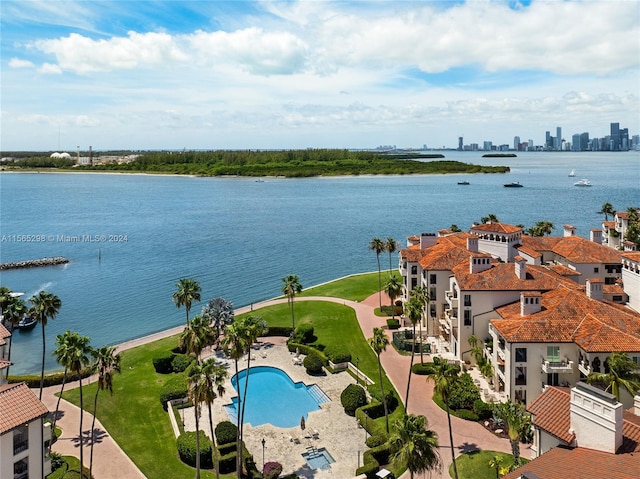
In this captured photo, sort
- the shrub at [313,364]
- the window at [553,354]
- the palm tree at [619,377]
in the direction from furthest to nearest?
the shrub at [313,364] < the window at [553,354] < the palm tree at [619,377]

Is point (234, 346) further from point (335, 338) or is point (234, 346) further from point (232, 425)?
point (335, 338)

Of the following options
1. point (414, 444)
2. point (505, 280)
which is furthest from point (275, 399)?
point (505, 280)

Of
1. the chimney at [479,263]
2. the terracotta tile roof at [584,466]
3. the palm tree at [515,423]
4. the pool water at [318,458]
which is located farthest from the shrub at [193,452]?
the chimney at [479,263]

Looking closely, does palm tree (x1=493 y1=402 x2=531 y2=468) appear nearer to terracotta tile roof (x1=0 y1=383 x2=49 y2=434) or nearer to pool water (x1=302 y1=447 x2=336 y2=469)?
pool water (x1=302 y1=447 x2=336 y2=469)

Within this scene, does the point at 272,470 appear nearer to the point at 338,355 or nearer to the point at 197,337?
the point at 197,337

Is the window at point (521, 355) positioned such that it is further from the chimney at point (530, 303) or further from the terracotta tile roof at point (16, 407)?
the terracotta tile roof at point (16, 407)

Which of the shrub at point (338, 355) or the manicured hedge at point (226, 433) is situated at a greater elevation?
the shrub at point (338, 355)
